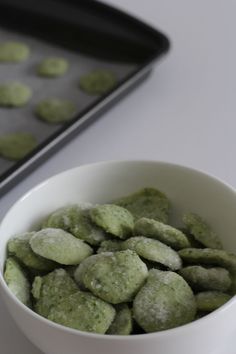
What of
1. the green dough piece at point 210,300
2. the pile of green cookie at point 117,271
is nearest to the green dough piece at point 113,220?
the pile of green cookie at point 117,271

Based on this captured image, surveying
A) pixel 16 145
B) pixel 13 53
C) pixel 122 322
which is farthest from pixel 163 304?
pixel 13 53

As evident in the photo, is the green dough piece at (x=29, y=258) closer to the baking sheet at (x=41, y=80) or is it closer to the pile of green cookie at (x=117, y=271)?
the pile of green cookie at (x=117, y=271)

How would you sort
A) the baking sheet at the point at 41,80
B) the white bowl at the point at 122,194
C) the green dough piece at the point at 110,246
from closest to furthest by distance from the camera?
the white bowl at the point at 122,194, the green dough piece at the point at 110,246, the baking sheet at the point at 41,80

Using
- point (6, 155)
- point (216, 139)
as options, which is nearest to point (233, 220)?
point (216, 139)

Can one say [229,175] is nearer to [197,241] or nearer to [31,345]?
[197,241]

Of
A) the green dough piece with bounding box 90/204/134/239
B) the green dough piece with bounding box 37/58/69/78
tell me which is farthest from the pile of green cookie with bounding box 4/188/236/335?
the green dough piece with bounding box 37/58/69/78

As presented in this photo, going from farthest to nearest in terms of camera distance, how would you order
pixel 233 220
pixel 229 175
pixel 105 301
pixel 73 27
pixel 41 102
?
pixel 73 27 → pixel 41 102 → pixel 229 175 → pixel 233 220 → pixel 105 301

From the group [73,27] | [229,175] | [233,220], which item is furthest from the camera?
[73,27]
